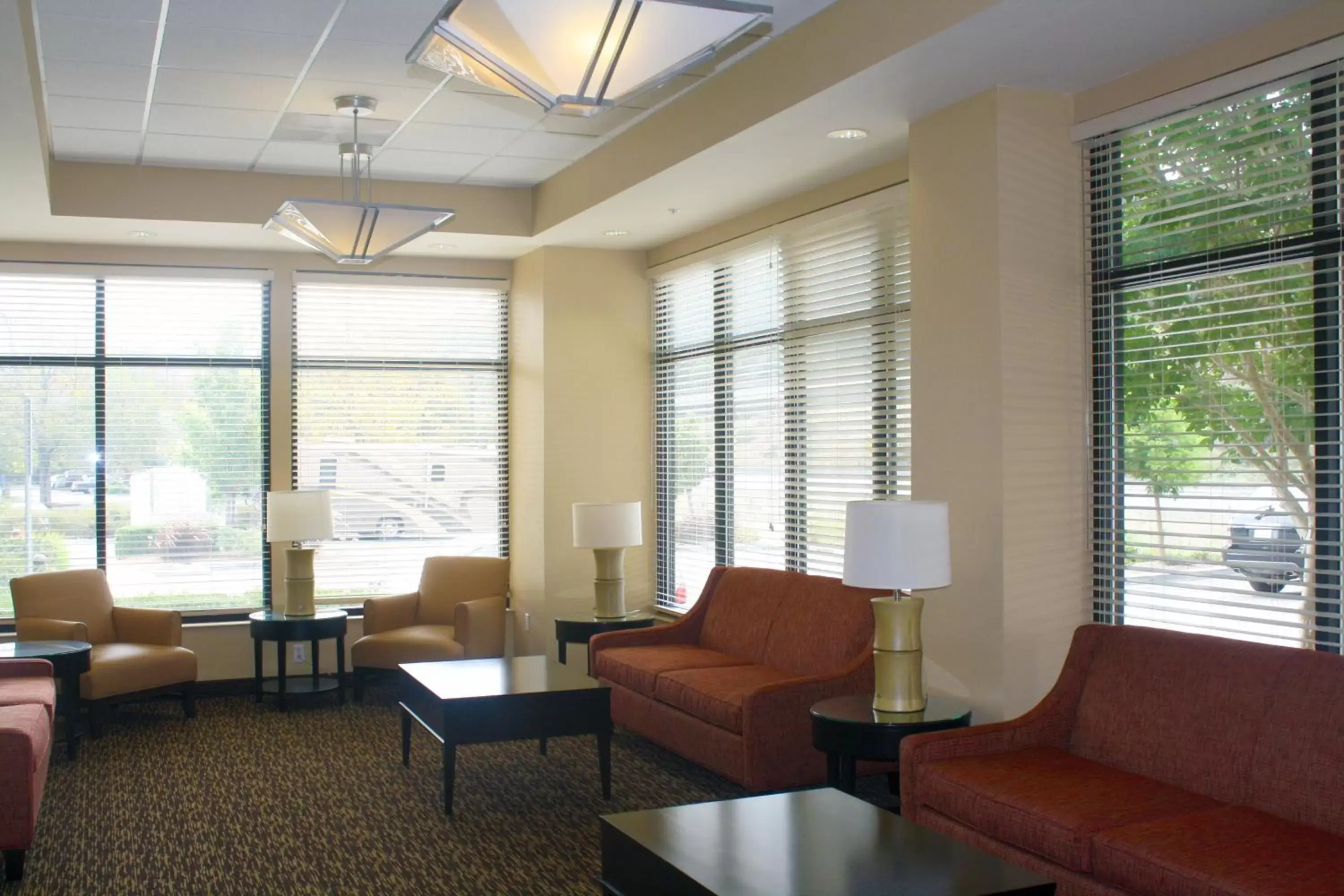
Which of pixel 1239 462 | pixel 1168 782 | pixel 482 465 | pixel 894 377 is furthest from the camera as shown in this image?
pixel 482 465

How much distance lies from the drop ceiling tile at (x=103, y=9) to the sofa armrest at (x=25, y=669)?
2910mm

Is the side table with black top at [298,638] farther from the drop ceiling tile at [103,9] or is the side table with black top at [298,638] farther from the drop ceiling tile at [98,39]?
the drop ceiling tile at [103,9]

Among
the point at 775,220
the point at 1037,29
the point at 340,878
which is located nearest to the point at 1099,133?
the point at 1037,29

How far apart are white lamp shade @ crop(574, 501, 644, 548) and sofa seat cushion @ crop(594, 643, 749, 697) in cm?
64

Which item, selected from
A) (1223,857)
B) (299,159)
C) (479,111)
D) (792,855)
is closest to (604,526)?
(479,111)

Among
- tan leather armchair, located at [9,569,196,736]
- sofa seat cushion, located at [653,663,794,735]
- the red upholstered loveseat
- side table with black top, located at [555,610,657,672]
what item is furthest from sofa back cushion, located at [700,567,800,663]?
tan leather armchair, located at [9,569,196,736]

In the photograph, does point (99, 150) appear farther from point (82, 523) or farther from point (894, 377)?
point (894, 377)

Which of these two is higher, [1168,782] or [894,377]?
[894,377]

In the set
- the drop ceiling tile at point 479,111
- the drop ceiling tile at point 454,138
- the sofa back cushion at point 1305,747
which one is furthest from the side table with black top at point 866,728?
the drop ceiling tile at point 454,138

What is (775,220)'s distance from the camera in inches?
259

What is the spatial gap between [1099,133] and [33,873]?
4.70 meters

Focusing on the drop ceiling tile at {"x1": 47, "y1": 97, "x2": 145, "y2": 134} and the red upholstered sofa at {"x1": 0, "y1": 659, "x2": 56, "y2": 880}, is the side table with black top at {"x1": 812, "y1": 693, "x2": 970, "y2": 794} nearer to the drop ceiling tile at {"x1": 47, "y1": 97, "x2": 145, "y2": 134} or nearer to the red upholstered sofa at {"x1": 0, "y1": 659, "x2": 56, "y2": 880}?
the red upholstered sofa at {"x1": 0, "y1": 659, "x2": 56, "y2": 880}

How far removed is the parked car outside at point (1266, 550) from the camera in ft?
12.9

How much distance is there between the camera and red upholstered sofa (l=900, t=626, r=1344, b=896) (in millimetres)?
3074
